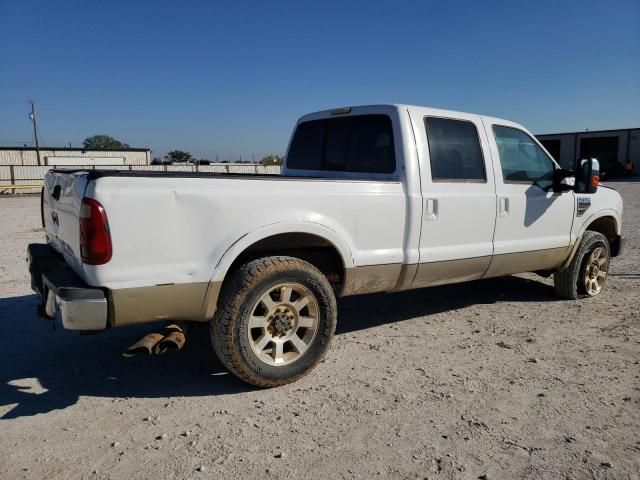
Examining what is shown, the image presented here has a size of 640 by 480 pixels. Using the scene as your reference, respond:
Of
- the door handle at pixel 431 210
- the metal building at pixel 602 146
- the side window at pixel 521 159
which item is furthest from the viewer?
the metal building at pixel 602 146

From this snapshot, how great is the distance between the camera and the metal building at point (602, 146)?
44.2 metres

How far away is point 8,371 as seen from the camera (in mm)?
3914

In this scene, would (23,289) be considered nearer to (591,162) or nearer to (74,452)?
(74,452)

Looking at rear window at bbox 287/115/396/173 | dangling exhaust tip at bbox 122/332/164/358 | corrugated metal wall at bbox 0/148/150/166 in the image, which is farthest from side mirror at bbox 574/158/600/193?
corrugated metal wall at bbox 0/148/150/166

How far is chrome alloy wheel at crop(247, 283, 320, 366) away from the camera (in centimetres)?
359

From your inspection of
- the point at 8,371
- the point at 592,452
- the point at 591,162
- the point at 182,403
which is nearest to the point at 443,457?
the point at 592,452

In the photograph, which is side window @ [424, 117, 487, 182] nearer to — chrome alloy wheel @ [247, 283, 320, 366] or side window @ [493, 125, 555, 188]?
side window @ [493, 125, 555, 188]

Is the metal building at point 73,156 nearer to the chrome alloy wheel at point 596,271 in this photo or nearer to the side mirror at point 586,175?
the chrome alloy wheel at point 596,271

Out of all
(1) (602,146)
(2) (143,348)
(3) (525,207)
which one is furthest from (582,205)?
(1) (602,146)

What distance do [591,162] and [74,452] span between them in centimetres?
516

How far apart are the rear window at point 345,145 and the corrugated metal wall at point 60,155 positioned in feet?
147

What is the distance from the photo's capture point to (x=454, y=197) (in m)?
4.52

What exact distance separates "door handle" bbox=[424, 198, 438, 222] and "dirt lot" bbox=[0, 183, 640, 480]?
1098 mm

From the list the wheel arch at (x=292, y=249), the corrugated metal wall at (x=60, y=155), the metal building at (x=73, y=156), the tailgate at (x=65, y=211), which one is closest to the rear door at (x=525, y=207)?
the wheel arch at (x=292, y=249)
